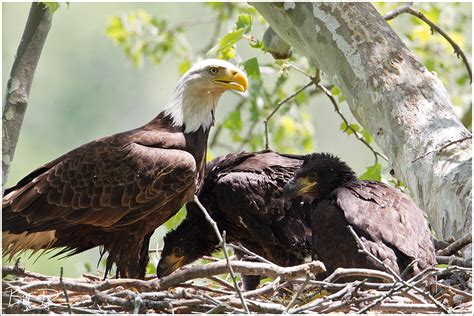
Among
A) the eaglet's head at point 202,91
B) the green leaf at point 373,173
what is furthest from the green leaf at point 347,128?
the eaglet's head at point 202,91

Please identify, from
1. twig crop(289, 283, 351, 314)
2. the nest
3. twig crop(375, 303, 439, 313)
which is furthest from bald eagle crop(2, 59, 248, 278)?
twig crop(375, 303, 439, 313)

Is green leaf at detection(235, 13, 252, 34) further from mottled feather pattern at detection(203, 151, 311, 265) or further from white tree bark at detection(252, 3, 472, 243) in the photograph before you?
mottled feather pattern at detection(203, 151, 311, 265)

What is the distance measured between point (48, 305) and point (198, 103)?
241 centimetres

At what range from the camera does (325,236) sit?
238 inches

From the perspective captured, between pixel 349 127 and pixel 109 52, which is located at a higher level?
pixel 109 52

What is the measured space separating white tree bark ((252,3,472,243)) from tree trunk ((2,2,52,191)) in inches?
59.9

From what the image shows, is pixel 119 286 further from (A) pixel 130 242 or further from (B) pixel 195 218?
(B) pixel 195 218

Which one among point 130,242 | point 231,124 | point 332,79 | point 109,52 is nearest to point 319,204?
point 332,79

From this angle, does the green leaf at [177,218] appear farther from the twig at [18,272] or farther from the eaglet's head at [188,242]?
the twig at [18,272]

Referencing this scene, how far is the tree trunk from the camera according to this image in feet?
18.5

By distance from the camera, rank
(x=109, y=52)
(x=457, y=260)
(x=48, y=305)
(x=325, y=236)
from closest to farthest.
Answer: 1. (x=48, y=305)
2. (x=457, y=260)
3. (x=325, y=236)
4. (x=109, y=52)

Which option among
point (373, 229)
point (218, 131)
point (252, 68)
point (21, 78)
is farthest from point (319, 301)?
point (218, 131)

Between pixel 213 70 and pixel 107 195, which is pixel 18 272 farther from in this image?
pixel 213 70

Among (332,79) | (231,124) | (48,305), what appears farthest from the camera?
(231,124)
